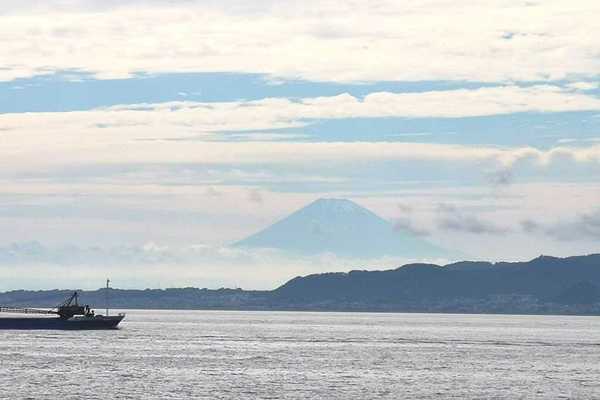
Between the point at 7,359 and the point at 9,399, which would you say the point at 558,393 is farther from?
the point at 7,359

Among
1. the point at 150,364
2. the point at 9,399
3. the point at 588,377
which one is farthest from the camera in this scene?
the point at 150,364

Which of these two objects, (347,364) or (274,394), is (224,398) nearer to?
(274,394)

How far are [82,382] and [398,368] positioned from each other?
5671 centimetres

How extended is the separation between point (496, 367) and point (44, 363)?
72148 millimetres

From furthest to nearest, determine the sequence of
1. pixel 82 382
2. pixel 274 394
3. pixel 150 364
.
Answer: pixel 150 364 → pixel 82 382 → pixel 274 394

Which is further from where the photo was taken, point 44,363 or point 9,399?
point 44,363

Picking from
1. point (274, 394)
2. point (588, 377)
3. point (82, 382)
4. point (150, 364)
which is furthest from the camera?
point (150, 364)

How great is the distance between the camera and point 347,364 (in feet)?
656

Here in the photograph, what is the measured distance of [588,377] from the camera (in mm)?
180000

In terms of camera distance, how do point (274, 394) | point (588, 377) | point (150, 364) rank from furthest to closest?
point (150, 364) → point (588, 377) → point (274, 394)

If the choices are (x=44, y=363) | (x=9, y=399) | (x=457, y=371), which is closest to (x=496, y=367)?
(x=457, y=371)

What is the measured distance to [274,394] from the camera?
473 ft

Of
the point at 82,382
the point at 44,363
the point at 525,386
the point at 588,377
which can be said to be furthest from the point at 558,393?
the point at 44,363

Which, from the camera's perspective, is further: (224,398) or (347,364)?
(347,364)
